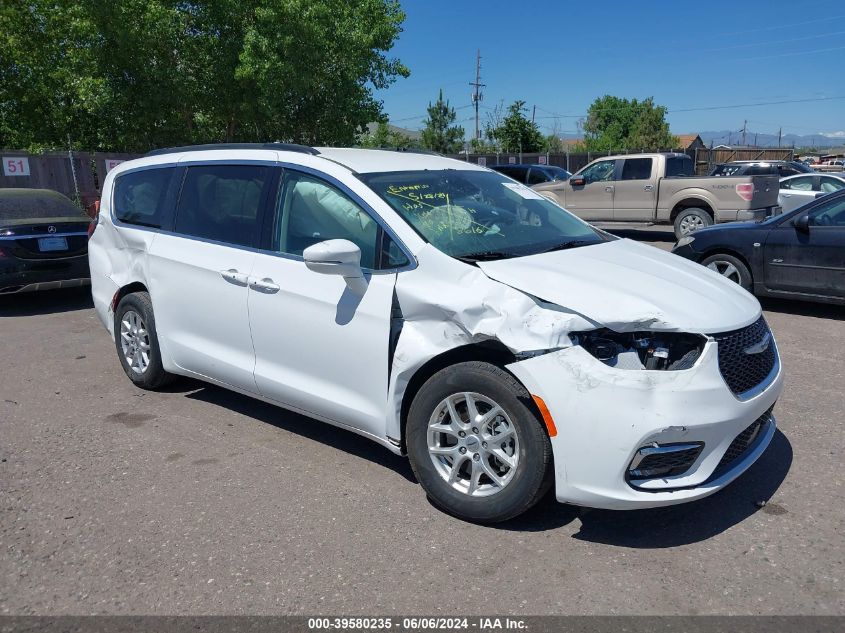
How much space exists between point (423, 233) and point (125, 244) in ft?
9.39

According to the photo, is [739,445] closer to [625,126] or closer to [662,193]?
[662,193]

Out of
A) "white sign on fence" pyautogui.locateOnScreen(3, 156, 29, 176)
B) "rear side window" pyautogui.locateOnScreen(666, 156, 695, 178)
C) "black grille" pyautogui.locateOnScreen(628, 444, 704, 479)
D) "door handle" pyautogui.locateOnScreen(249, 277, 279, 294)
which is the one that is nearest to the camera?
"black grille" pyautogui.locateOnScreen(628, 444, 704, 479)

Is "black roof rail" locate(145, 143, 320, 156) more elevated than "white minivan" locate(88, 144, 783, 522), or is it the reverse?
"black roof rail" locate(145, 143, 320, 156)

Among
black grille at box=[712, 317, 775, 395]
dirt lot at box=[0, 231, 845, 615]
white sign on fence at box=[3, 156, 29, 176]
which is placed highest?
white sign on fence at box=[3, 156, 29, 176]

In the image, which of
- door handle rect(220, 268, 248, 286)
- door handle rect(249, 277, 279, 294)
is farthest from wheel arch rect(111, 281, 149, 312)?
door handle rect(249, 277, 279, 294)

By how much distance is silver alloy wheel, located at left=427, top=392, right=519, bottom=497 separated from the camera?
3.26 meters

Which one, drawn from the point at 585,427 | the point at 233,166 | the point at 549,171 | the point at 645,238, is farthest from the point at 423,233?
the point at 549,171

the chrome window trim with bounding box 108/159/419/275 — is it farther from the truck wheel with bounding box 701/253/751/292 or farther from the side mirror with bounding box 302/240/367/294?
the truck wheel with bounding box 701/253/751/292

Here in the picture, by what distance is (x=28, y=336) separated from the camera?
743 centimetres

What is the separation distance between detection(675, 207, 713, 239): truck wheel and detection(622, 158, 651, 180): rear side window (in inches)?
50.7

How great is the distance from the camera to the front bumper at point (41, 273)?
825 cm

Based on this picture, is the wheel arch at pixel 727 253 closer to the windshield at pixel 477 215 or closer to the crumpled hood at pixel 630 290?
the windshield at pixel 477 215

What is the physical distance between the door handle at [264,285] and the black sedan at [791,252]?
20.0 feet

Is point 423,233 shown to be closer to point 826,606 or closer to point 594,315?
point 594,315
